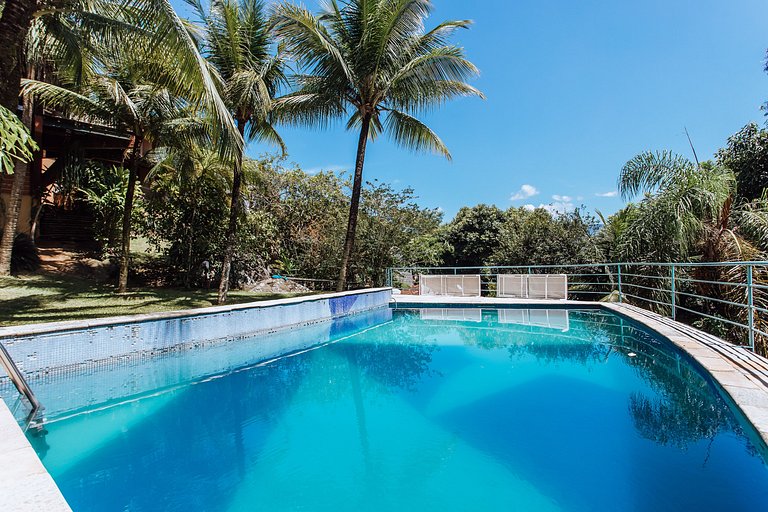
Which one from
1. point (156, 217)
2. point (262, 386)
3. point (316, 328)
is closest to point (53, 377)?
point (262, 386)

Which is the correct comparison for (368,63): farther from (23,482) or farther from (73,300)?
(23,482)

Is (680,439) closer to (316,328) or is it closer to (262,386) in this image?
(262,386)

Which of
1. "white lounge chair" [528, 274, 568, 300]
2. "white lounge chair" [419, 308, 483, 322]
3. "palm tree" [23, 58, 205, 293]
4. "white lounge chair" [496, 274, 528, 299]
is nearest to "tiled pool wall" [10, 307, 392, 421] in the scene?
"white lounge chair" [419, 308, 483, 322]

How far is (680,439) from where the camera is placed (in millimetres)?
3195

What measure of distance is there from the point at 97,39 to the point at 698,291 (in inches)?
474

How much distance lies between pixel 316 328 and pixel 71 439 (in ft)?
17.6

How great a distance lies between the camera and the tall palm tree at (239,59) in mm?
7936

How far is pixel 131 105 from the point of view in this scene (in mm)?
7895

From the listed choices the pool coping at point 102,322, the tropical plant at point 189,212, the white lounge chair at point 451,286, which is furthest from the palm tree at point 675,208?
the tropical plant at point 189,212

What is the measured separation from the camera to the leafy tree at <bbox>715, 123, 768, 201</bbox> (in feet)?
41.4

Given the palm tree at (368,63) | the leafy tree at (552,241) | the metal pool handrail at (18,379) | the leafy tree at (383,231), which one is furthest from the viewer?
the leafy tree at (383,231)

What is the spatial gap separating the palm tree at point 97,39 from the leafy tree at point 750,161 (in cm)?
1518

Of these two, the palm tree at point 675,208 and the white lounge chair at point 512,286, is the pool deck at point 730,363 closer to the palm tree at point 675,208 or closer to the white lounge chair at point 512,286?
the palm tree at point 675,208

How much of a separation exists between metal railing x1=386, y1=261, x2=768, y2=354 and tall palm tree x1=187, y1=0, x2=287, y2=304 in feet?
23.4
